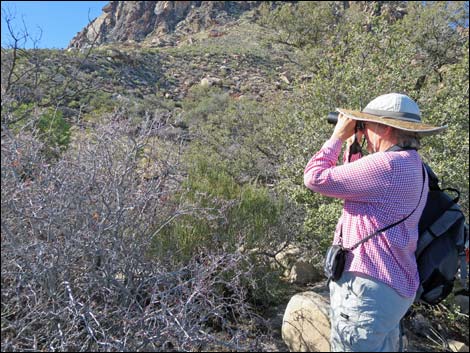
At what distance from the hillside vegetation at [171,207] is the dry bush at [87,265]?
0.01 m

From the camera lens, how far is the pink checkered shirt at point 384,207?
1.88 meters

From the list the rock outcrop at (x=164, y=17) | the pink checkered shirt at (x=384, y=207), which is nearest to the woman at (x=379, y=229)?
the pink checkered shirt at (x=384, y=207)

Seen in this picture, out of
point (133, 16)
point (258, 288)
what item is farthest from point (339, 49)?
point (133, 16)

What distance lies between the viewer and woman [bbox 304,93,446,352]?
6.19ft

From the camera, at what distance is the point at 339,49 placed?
22.9ft

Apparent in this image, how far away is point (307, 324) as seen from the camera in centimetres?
341

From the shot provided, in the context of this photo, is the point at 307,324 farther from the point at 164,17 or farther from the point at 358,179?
the point at 164,17

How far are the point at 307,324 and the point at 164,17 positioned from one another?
133ft

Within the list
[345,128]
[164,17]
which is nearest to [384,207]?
[345,128]

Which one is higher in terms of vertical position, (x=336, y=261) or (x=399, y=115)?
(x=399, y=115)

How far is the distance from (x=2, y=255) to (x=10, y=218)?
0.87 feet

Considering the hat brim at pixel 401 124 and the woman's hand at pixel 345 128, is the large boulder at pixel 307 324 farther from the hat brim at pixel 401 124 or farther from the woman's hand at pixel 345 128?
the hat brim at pixel 401 124

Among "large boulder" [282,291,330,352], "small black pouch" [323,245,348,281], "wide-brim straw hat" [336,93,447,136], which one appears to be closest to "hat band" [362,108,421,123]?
"wide-brim straw hat" [336,93,447,136]

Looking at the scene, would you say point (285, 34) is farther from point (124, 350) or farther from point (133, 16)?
point (133, 16)
